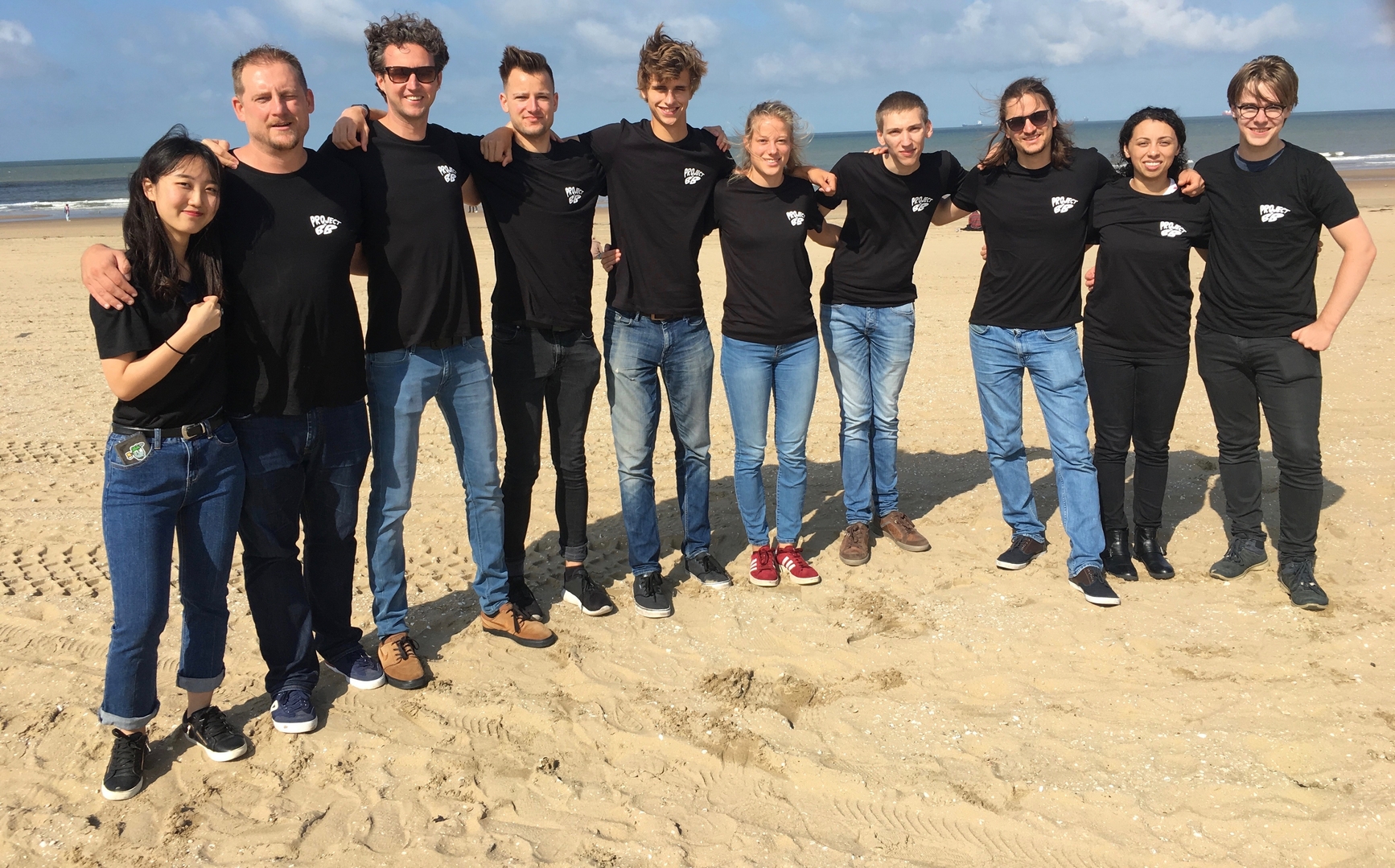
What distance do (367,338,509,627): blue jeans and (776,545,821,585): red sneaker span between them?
1567mm

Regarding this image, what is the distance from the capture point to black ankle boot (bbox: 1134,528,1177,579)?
499 cm

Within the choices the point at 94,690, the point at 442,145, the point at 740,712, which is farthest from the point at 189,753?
the point at 442,145

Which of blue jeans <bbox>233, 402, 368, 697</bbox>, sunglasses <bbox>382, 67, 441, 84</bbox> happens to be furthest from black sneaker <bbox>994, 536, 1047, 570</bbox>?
sunglasses <bbox>382, 67, 441, 84</bbox>

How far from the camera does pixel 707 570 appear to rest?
198 inches

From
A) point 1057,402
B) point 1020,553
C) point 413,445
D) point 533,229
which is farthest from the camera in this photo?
point 1020,553

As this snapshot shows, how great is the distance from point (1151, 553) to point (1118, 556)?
189mm

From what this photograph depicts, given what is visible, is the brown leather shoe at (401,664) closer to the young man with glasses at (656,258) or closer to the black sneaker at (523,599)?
the black sneaker at (523,599)

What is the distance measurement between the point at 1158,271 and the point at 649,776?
3.37 metres

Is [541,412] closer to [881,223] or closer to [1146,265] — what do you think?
[881,223]

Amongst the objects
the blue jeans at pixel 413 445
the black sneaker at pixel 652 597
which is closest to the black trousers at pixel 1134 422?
the black sneaker at pixel 652 597

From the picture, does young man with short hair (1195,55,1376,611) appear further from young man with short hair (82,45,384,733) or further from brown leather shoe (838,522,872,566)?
young man with short hair (82,45,384,733)

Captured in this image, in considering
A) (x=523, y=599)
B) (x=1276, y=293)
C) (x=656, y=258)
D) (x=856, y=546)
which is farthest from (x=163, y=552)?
(x=1276, y=293)

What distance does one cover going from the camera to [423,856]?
3.12 m

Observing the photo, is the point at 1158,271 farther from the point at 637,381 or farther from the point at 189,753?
the point at 189,753
